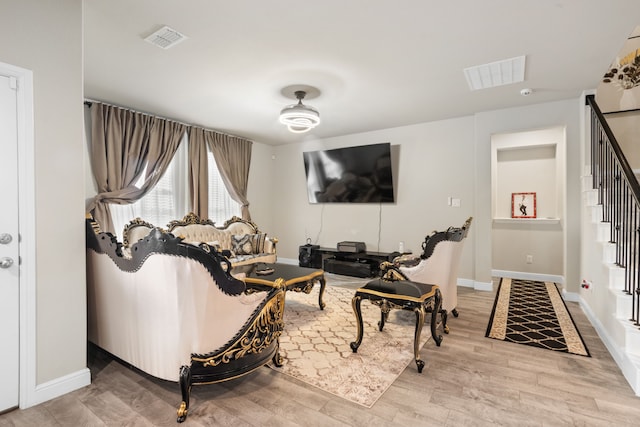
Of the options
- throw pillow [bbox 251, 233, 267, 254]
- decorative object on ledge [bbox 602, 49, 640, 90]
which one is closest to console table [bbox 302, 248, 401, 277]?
throw pillow [bbox 251, 233, 267, 254]

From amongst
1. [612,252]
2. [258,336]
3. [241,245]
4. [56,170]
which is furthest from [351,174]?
[56,170]

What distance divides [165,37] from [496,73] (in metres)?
3.31

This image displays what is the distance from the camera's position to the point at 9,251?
1.96 m

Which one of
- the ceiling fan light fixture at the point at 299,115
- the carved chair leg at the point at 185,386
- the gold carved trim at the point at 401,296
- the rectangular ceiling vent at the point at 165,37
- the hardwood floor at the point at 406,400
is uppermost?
the rectangular ceiling vent at the point at 165,37

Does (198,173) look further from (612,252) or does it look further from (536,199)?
(536,199)

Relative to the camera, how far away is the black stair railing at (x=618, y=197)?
254cm

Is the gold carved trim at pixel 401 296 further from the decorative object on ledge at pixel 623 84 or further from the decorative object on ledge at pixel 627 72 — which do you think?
the decorative object on ledge at pixel 627 72

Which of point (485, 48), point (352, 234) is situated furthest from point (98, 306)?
point (352, 234)

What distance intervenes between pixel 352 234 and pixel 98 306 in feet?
15.0

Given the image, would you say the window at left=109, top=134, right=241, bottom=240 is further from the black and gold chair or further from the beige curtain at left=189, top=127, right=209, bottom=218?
the black and gold chair

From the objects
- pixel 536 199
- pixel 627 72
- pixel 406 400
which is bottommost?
pixel 406 400

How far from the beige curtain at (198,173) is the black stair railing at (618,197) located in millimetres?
5454

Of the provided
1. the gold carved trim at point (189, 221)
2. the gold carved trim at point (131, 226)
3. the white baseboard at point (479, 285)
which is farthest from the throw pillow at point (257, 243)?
the white baseboard at point (479, 285)

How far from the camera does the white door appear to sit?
1938 millimetres
